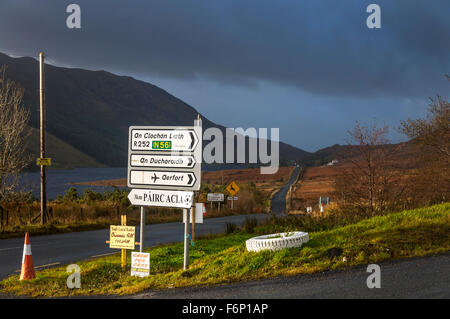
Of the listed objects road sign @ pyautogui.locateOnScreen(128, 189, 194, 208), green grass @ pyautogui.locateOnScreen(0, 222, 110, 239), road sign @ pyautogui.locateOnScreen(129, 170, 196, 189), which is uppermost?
road sign @ pyautogui.locateOnScreen(129, 170, 196, 189)

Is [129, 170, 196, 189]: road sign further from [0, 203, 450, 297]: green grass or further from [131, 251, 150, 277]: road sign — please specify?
[0, 203, 450, 297]: green grass

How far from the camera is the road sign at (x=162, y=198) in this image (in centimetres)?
980

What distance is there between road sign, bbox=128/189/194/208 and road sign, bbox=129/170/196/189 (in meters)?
0.16

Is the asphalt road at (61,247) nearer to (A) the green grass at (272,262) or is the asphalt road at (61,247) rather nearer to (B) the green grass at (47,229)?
(B) the green grass at (47,229)

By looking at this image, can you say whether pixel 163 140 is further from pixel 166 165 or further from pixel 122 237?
pixel 122 237

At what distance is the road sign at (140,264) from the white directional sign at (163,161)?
1.97m

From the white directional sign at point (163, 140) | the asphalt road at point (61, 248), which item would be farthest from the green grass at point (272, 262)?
the white directional sign at point (163, 140)

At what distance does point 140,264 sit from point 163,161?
7.44 feet

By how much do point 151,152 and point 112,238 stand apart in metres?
2.25

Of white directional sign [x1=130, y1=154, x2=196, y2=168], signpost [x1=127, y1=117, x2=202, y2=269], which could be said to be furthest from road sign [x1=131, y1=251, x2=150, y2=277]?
white directional sign [x1=130, y1=154, x2=196, y2=168]

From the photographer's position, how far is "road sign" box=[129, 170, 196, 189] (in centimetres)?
984
